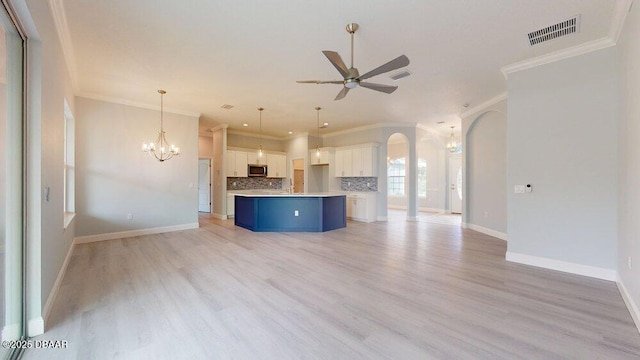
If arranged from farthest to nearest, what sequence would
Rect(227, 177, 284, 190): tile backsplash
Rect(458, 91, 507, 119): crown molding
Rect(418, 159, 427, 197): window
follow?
Rect(418, 159, 427, 197): window → Rect(227, 177, 284, 190): tile backsplash → Rect(458, 91, 507, 119): crown molding

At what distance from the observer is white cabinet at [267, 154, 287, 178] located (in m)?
9.27

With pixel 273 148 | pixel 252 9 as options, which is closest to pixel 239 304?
pixel 252 9

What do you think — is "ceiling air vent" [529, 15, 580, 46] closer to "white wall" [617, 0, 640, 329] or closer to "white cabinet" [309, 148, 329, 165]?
"white wall" [617, 0, 640, 329]

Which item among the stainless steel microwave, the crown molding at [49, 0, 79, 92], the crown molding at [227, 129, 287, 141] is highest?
the crown molding at [49, 0, 79, 92]

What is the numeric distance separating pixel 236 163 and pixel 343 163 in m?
3.53

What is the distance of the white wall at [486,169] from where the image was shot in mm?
5461

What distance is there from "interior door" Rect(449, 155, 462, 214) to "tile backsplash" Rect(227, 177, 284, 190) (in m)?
6.47

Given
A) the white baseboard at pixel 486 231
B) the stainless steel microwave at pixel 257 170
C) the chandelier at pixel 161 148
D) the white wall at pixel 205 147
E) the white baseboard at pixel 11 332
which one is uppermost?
the white wall at pixel 205 147

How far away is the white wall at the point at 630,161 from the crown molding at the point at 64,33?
17.5ft

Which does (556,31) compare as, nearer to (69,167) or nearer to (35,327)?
(35,327)

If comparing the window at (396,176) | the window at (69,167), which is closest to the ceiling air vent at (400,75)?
the window at (69,167)

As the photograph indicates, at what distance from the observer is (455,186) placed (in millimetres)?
9586

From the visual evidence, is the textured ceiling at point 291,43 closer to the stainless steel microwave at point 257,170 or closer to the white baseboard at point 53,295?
the white baseboard at point 53,295

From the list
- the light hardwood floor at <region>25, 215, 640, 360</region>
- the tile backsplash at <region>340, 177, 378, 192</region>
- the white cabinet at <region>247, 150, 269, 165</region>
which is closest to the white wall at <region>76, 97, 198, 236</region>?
the light hardwood floor at <region>25, 215, 640, 360</region>
